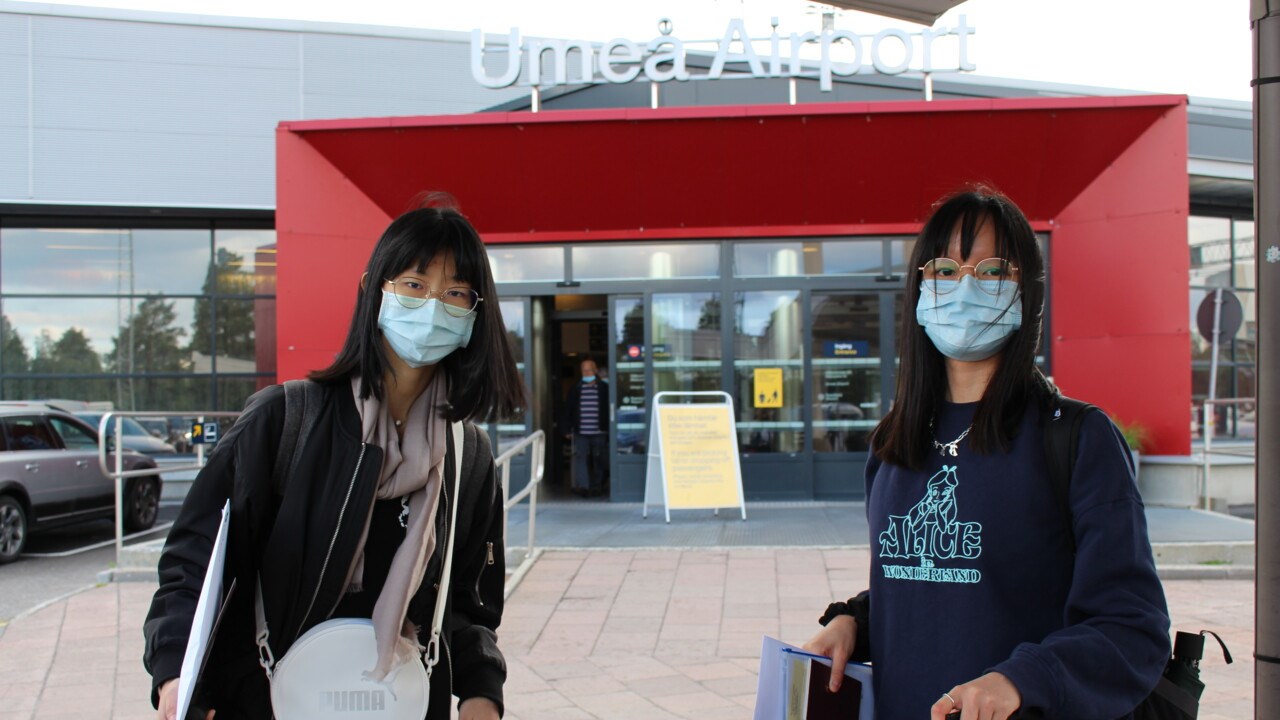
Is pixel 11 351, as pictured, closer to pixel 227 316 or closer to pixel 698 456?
pixel 227 316

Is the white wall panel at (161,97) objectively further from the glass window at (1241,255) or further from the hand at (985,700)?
the glass window at (1241,255)

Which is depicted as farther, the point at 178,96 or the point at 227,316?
the point at 227,316

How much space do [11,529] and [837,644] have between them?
402 inches

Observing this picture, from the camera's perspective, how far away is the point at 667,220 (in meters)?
11.2

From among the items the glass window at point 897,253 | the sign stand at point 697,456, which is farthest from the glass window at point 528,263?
the glass window at point 897,253

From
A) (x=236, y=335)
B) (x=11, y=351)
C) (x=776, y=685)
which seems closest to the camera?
(x=776, y=685)

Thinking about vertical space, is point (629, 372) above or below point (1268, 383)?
below

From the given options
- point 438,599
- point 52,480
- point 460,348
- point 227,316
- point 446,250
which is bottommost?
point 52,480

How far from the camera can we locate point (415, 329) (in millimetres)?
2094

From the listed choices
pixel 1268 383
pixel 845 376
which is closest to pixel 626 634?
pixel 1268 383

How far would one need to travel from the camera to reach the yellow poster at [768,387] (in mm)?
11297

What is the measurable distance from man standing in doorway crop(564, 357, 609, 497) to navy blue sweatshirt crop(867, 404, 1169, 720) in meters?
10.6

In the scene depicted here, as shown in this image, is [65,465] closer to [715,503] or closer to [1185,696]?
[715,503]

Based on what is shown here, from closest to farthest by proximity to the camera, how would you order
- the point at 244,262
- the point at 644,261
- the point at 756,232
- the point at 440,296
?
1. the point at 440,296
2. the point at 756,232
3. the point at 644,261
4. the point at 244,262
